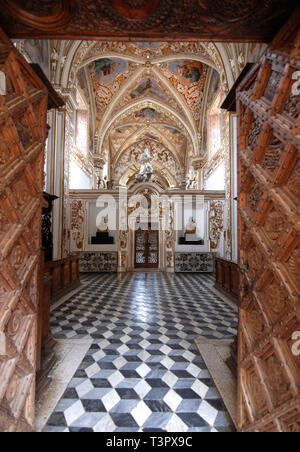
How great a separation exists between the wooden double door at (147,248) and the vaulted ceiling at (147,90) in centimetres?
581

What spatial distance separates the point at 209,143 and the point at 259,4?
10.7 metres

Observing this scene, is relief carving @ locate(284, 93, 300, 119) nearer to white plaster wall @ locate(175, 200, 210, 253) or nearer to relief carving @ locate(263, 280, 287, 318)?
relief carving @ locate(263, 280, 287, 318)

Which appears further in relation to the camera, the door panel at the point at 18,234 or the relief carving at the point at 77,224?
the relief carving at the point at 77,224

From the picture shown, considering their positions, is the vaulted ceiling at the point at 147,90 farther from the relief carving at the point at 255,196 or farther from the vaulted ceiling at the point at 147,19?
the relief carving at the point at 255,196

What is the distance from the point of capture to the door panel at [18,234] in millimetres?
1547

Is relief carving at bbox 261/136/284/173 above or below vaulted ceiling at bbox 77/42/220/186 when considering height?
below

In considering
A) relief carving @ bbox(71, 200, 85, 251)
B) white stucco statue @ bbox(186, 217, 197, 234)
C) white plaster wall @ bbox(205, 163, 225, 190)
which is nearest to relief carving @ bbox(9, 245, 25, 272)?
relief carving @ bbox(71, 200, 85, 251)

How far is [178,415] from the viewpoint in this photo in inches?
77.2

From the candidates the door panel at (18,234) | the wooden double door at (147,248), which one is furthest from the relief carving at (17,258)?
the wooden double door at (147,248)

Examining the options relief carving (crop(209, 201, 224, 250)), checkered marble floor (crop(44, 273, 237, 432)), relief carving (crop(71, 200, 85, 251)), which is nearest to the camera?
checkered marble floor (crop(44, 273, 237, 432))

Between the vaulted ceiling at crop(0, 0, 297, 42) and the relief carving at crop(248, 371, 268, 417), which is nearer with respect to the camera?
the vaulted ceiling at crop(0, 0, 297, 42)

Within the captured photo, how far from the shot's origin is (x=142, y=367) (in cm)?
268

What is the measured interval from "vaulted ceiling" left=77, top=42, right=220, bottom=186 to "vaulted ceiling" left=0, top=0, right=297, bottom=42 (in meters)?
9.09

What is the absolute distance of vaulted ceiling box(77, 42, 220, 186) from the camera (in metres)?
10.3
